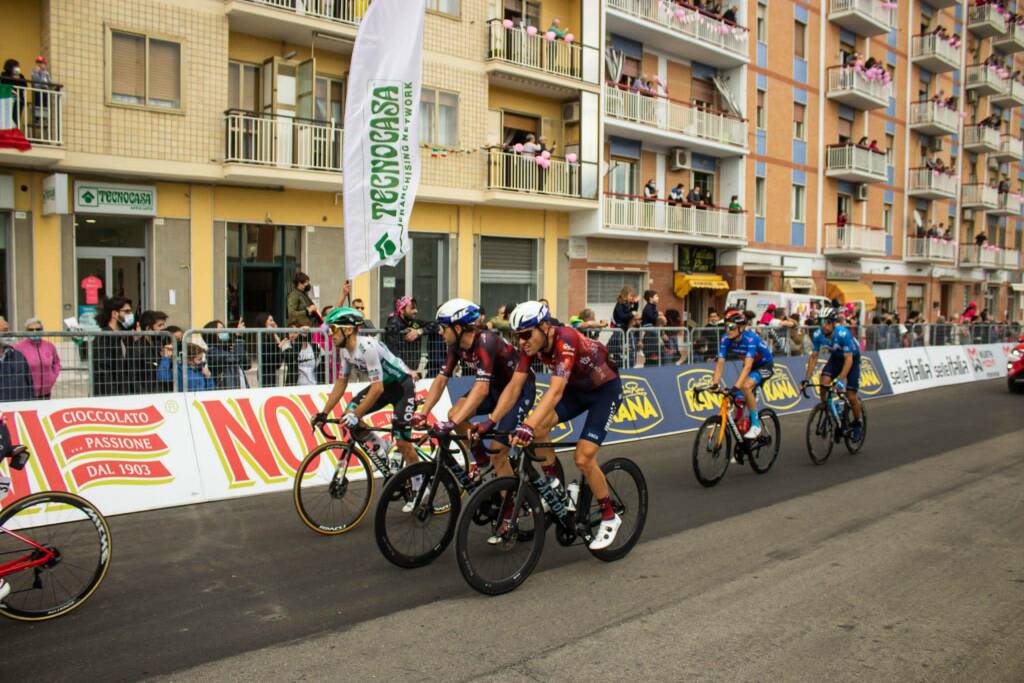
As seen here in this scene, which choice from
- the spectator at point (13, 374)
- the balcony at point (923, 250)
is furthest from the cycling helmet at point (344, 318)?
the balcony at point (923, 250)

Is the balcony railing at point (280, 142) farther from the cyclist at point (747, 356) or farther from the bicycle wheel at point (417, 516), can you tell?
the bicycle wheel at point (417, 516)

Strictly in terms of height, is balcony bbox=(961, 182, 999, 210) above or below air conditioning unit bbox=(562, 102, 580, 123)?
above

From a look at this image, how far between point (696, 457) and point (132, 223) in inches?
500

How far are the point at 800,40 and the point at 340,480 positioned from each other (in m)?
33.4

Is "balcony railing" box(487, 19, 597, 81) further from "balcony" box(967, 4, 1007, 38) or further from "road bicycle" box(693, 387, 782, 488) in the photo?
"balcony" box(967, 4, 1007, 38)

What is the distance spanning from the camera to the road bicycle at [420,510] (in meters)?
6.36

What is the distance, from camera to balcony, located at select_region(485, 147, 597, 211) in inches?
883

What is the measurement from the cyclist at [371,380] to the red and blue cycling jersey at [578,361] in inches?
59.3

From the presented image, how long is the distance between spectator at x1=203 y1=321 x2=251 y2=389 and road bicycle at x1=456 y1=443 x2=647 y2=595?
14.8ft

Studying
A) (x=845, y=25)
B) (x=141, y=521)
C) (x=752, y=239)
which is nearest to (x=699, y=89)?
(x=752, y=239)

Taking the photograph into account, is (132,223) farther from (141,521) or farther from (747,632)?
(747,632)

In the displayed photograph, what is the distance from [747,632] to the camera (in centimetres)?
516

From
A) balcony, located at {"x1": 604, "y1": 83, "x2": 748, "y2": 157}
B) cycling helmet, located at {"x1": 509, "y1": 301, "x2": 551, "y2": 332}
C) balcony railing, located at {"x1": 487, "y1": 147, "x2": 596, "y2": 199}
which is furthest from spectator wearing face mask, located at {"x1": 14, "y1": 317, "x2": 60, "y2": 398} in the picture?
balcony, located at {"x1": 604, "y1": 83, "x2": 748, "y2": 157}

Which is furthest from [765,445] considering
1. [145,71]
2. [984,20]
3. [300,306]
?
[984,20]
